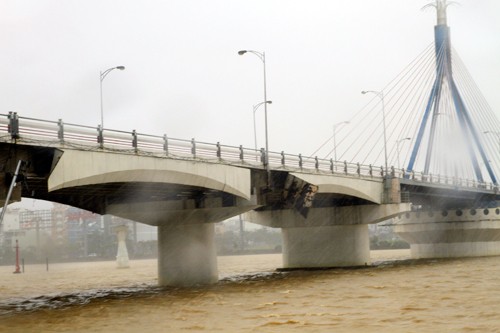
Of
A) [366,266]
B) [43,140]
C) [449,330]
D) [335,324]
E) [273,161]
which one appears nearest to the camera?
[449,330]

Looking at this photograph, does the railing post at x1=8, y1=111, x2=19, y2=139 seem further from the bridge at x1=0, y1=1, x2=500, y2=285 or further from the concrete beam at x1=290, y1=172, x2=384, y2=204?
the concrete beam at x1=290, y1=172, x2=384, y2=204

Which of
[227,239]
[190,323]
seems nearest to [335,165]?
[190,323]

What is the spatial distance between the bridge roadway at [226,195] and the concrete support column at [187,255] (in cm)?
6

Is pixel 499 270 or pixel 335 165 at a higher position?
pixel 335 165

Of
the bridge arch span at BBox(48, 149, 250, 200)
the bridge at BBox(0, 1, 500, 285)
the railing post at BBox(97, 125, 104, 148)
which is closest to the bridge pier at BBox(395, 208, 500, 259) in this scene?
the bridge at BBox(0, 1, 500, 285)

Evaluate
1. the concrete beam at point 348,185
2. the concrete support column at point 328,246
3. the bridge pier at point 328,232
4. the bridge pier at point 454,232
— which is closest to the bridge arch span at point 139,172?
the concrete beam at point 348,185

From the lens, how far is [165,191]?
130ft

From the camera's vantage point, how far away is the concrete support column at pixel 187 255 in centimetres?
4122

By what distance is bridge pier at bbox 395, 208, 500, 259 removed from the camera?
70375mm

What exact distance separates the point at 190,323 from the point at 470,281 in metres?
20.3

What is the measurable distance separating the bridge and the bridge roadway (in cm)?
7

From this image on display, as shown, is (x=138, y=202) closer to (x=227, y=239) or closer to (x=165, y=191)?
(x=165, y=191)

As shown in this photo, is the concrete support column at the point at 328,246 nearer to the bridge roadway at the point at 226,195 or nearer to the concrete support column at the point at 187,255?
the bridge roadway at the point at 226,195

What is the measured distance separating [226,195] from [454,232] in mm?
38476
